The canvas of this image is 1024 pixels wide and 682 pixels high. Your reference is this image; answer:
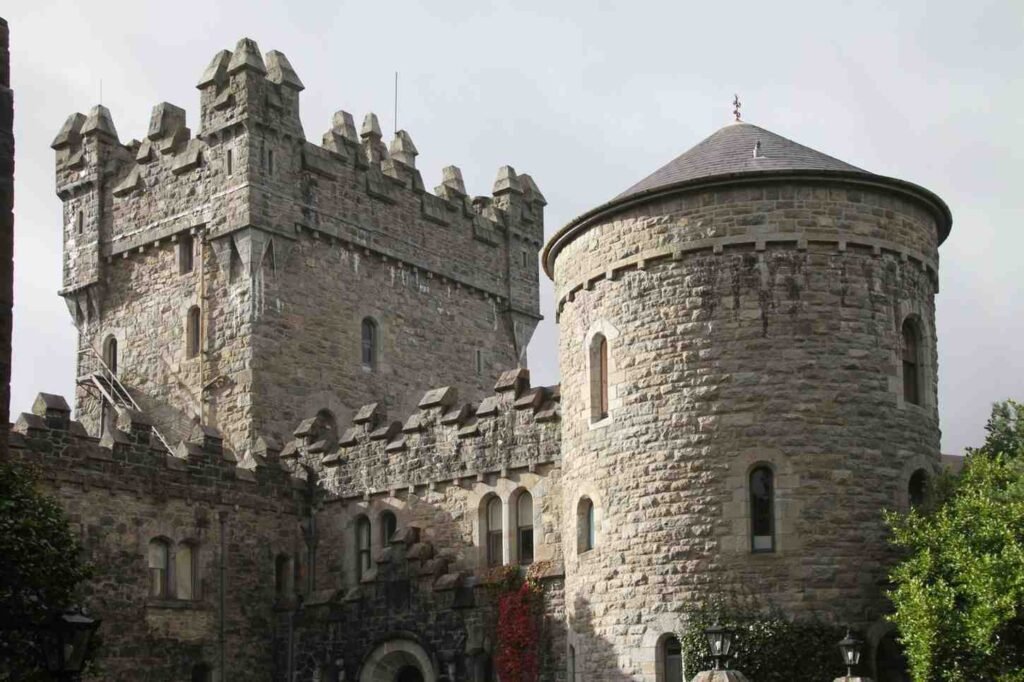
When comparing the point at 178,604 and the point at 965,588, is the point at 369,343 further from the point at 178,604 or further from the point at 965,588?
the point at 965,588

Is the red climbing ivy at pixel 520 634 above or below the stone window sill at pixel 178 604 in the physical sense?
below

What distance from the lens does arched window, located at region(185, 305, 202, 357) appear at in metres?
39.3

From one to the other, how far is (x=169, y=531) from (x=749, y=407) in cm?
1248

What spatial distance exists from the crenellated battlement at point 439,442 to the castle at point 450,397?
61 mm

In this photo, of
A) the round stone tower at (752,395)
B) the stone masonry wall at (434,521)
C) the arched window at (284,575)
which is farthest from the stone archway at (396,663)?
the round stone tower at (752,395)

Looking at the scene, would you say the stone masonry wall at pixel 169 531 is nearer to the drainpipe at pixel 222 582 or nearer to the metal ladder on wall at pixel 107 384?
the drainpipe at pixel 222 582

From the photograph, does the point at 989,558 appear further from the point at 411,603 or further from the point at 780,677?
the point at 411,603

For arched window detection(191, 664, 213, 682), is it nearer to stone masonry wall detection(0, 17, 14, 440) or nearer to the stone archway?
the stone archway

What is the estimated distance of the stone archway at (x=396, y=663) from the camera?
102ft

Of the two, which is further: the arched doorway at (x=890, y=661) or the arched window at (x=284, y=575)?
the arched window at (x=284, y=575)

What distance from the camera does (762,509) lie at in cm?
2520

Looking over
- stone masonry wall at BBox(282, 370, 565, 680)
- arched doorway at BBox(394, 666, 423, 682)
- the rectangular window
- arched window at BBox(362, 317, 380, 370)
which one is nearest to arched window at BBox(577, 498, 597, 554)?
stone masonry wall at BBox(282, 370, 565, 680)

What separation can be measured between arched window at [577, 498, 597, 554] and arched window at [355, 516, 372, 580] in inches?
310

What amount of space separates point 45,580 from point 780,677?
39.7 ft
